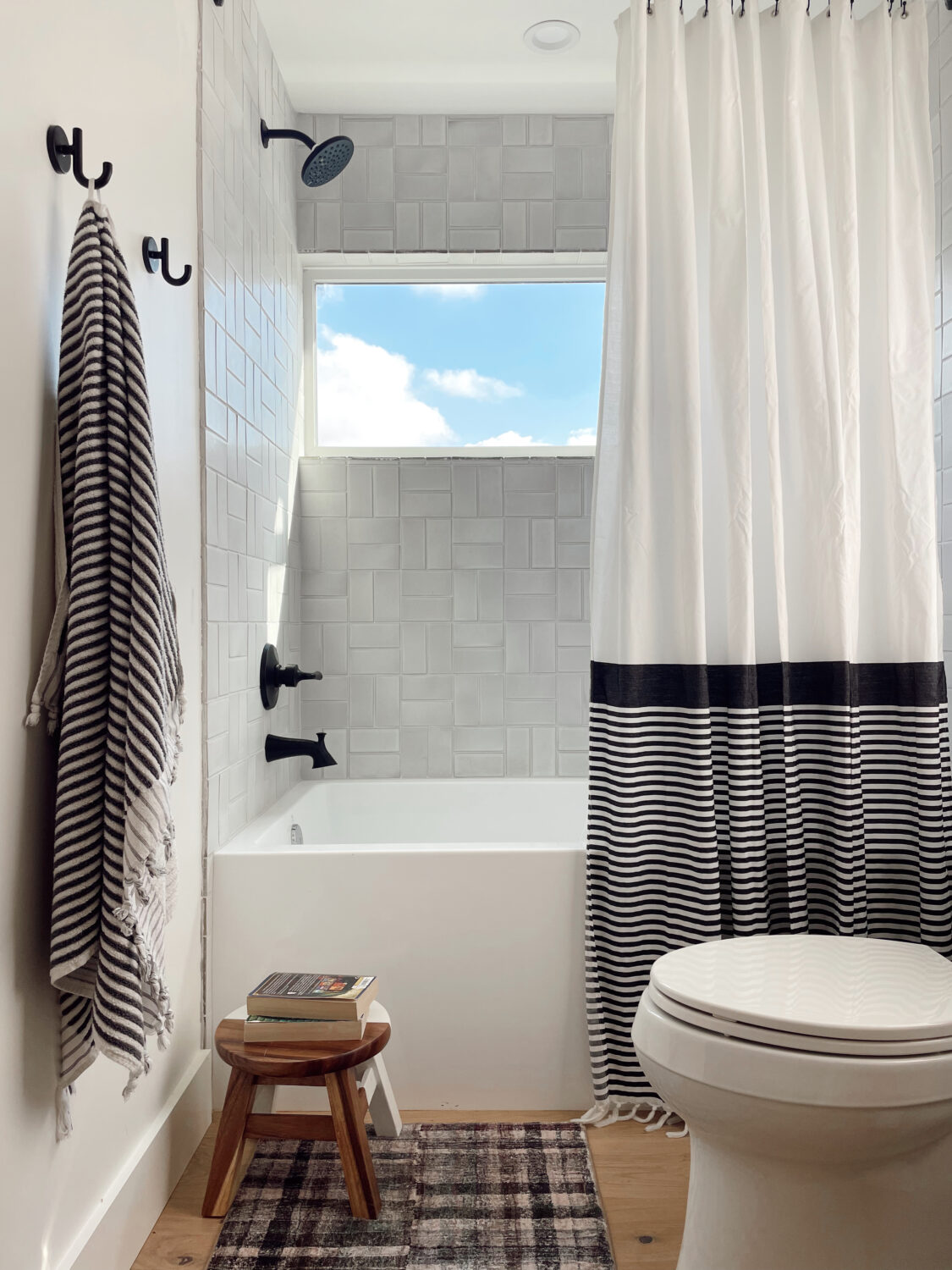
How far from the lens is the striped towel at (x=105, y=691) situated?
1.18m

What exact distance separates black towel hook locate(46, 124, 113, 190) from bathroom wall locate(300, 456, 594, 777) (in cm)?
167

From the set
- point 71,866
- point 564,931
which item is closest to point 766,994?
point 564,931

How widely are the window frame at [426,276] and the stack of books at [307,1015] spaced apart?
68.8 inches

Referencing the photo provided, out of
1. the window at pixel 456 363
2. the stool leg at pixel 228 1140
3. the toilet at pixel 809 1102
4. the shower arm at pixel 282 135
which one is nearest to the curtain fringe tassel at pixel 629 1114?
the toilet at pixel 809 1102

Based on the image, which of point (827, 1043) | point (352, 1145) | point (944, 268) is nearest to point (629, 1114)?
point (352, 1145)

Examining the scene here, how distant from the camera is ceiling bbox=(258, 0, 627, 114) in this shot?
93.5 inches

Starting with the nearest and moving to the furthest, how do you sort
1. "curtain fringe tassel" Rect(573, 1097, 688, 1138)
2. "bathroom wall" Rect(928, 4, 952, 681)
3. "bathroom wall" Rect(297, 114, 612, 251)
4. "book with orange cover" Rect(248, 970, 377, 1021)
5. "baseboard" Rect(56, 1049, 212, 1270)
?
"baseboard" Rect(56, 1049, 212, 1270) → "book with orange cover" Rect(248, 970, 377, 1021) → "curtain fringe tassel" Rect(573, 1097, 688, 1138) → "bathroom wall" Rect(928, 4, 952, 681) → "bathroom wall" Rect(297, 114, 612, 251)

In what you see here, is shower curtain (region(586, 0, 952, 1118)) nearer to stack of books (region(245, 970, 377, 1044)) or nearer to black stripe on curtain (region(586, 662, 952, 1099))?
black stripe on curtain (region(586, 662, 952, 1099))

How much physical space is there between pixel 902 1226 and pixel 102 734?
1281mm

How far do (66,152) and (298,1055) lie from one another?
4.50 ft

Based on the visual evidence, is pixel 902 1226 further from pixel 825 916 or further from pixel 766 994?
pixel 825 916

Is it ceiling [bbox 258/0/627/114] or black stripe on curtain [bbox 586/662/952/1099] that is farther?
ceiling [bbox 258/0/627/114]

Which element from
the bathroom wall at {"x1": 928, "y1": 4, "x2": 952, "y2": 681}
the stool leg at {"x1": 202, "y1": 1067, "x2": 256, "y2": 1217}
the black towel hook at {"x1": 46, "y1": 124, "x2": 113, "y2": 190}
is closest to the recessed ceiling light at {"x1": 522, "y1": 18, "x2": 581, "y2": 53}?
the bathroom wall at {"x1": 928, "y1": 4, "x2": 952, "y2": 681}

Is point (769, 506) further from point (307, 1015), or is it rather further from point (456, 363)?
point (456, 363)
